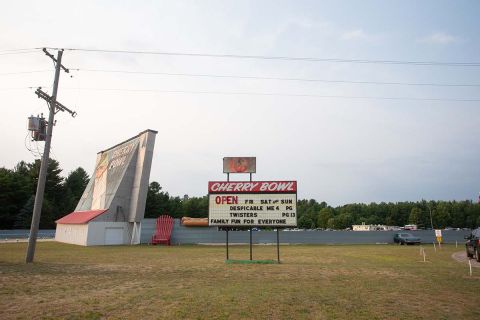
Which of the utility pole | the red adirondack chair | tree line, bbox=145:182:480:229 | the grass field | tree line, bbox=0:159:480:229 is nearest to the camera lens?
the grass field

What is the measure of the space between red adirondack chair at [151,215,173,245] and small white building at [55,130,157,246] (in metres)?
2.18

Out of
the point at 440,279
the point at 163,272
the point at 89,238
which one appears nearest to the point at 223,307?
the point at 163,272

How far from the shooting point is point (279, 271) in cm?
1689

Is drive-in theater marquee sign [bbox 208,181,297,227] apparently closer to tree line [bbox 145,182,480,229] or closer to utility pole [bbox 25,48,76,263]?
utility pole [bbox 25,48,76,263]

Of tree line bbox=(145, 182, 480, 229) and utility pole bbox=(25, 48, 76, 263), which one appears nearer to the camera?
utility pole bbox=(25, 48, 76, 263)

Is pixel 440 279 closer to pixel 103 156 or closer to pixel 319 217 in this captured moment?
pixel 103 156

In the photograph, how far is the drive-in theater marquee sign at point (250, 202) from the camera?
2175cm

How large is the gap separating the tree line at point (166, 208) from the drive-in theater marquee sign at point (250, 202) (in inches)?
2522

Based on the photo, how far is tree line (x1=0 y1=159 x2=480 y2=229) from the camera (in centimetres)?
7412

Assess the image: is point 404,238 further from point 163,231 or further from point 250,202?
point 250,202

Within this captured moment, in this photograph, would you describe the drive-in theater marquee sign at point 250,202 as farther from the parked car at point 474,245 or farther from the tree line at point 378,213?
the tree line at point 378,213

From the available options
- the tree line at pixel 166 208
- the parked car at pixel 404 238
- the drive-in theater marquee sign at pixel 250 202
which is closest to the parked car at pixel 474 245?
the drive-in theater marquee sign at pixel 250 202

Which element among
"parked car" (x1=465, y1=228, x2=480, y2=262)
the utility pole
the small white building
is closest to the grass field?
the utility pole

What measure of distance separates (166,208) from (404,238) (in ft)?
221
